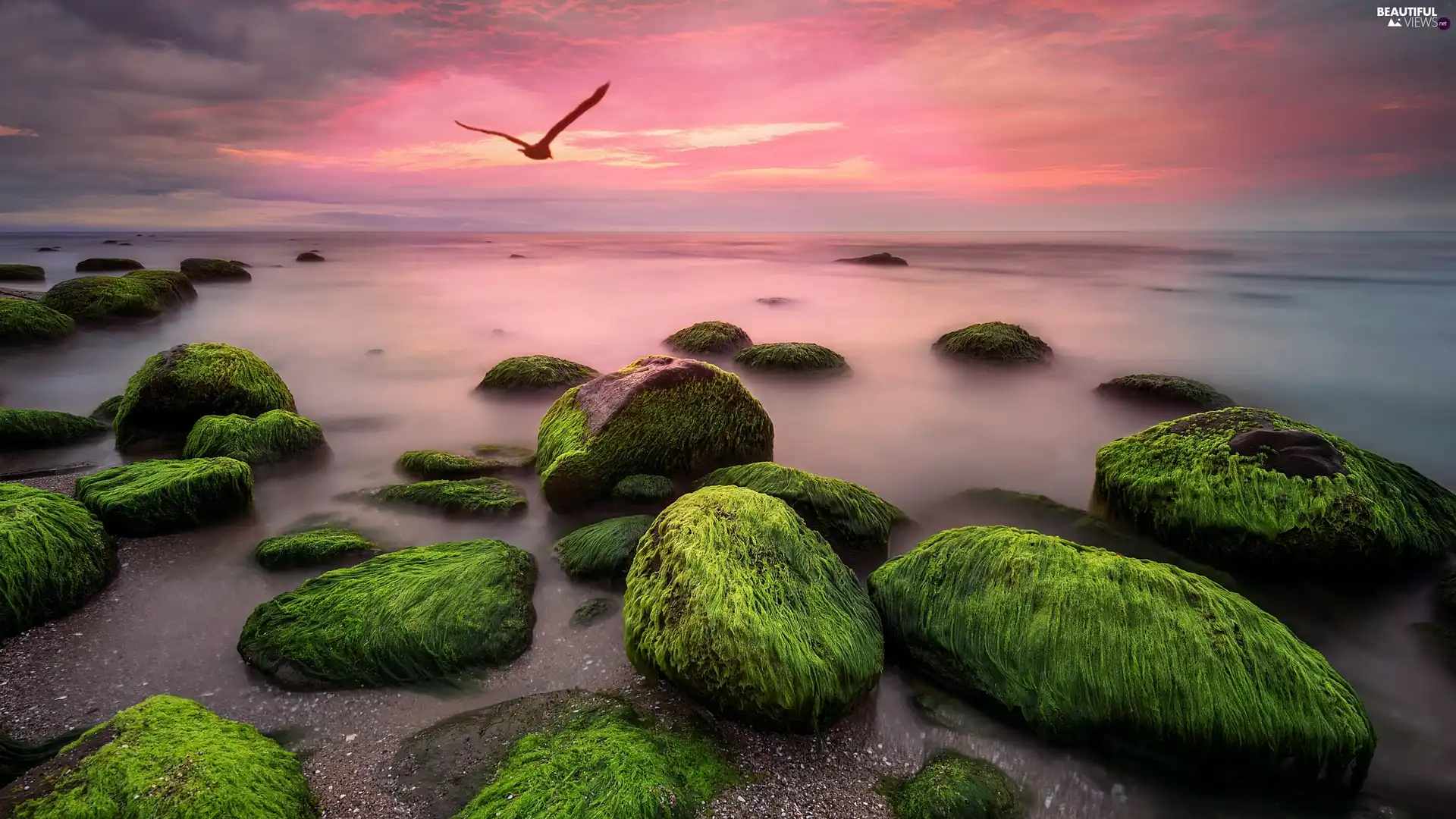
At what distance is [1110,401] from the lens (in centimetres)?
913

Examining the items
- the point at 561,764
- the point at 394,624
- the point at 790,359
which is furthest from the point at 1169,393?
the point at 394,624

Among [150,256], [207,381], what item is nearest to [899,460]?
[207,381]

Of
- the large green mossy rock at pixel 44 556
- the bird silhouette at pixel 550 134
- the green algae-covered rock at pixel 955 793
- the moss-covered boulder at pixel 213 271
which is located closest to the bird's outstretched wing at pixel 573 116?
the bird silhouette at pixel 550 134

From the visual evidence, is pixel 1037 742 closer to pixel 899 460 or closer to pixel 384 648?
pixel 384 648

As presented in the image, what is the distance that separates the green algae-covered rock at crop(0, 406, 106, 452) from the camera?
6223 mm

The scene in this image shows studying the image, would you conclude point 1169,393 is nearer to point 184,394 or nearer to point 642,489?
point 642,489

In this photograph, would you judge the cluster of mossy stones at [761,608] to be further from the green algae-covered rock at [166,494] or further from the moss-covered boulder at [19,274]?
the moss-covered boulder at [19,274]

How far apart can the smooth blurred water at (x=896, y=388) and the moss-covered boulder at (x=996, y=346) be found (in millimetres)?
509

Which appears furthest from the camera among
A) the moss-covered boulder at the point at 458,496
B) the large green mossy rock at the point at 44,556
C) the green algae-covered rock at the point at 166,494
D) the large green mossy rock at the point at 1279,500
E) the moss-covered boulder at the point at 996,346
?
the moss-covered boulder at the point at 996,346

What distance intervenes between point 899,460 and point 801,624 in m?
4.35

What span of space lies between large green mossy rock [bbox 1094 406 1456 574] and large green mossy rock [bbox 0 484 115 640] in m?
7.11

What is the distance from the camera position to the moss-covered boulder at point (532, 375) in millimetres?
9227

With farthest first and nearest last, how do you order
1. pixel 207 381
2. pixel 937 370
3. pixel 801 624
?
1. pixel 937 370
2. pixel 207 381
3. pixel 801 624

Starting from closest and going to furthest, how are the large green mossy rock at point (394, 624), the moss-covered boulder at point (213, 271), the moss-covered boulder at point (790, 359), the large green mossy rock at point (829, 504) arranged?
the large green mossy rock at point (394, 624) < the large green mossy rock at point (829, 504) < the moss-covered boulder at point (790, 359) < the moss-covered boulder at point (213, 271)
